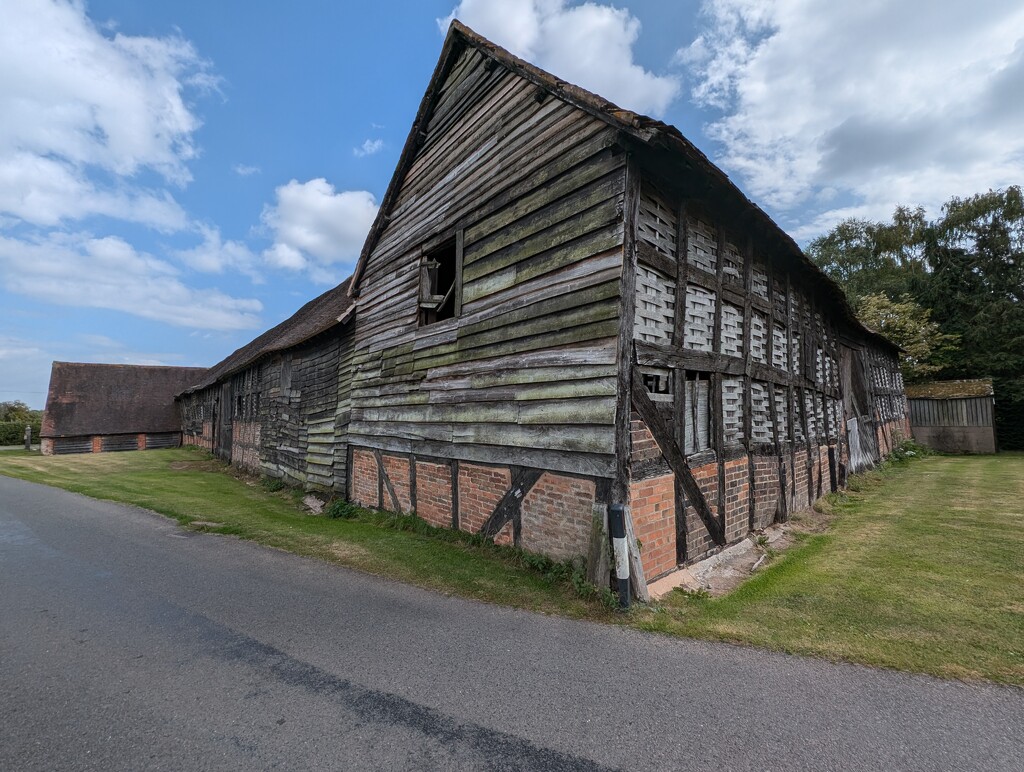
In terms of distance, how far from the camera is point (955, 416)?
21.4 meters

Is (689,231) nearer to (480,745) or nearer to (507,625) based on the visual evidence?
(507,625)

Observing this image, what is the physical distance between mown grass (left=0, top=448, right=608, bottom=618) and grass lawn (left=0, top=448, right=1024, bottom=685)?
2cm

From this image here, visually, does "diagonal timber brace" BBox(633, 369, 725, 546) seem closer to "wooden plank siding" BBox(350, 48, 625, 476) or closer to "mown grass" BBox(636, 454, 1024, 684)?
"wooden plank siding" BBox(350, 48, 625, 476)

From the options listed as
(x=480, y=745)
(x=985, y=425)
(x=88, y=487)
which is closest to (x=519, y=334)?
(x=480, y=745)

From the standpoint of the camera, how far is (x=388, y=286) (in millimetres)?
9820

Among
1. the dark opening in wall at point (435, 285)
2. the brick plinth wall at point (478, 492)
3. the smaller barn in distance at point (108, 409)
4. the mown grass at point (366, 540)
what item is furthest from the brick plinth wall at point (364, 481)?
the smaller barn in distance at point (108, 409)

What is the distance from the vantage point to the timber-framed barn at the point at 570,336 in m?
5.21

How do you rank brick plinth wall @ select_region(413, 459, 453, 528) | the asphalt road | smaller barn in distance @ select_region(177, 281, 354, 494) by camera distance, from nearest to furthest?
Answer: the asphalt road, brick plinth wall @ select_region(413, 459, 453, 528), smaller barn in distance @ select_region(177, 281, 354, 494)

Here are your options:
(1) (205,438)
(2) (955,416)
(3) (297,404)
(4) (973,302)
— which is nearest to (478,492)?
(3) (297,404)

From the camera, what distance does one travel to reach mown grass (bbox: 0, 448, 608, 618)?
5.15m

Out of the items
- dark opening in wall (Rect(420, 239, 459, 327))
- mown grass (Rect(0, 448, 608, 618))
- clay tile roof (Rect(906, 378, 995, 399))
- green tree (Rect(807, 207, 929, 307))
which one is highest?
green tree (Rect(807, 207, 929, 307))

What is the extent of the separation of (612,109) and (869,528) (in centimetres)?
779

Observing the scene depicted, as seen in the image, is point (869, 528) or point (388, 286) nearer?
point (869, 528)

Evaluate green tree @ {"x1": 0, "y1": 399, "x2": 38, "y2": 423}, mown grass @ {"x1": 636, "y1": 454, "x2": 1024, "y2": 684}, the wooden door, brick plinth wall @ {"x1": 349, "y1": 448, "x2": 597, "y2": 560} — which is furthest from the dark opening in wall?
green tree @ {"x1": 0, "y1": 399, "x2": 38, "y2": 423}
